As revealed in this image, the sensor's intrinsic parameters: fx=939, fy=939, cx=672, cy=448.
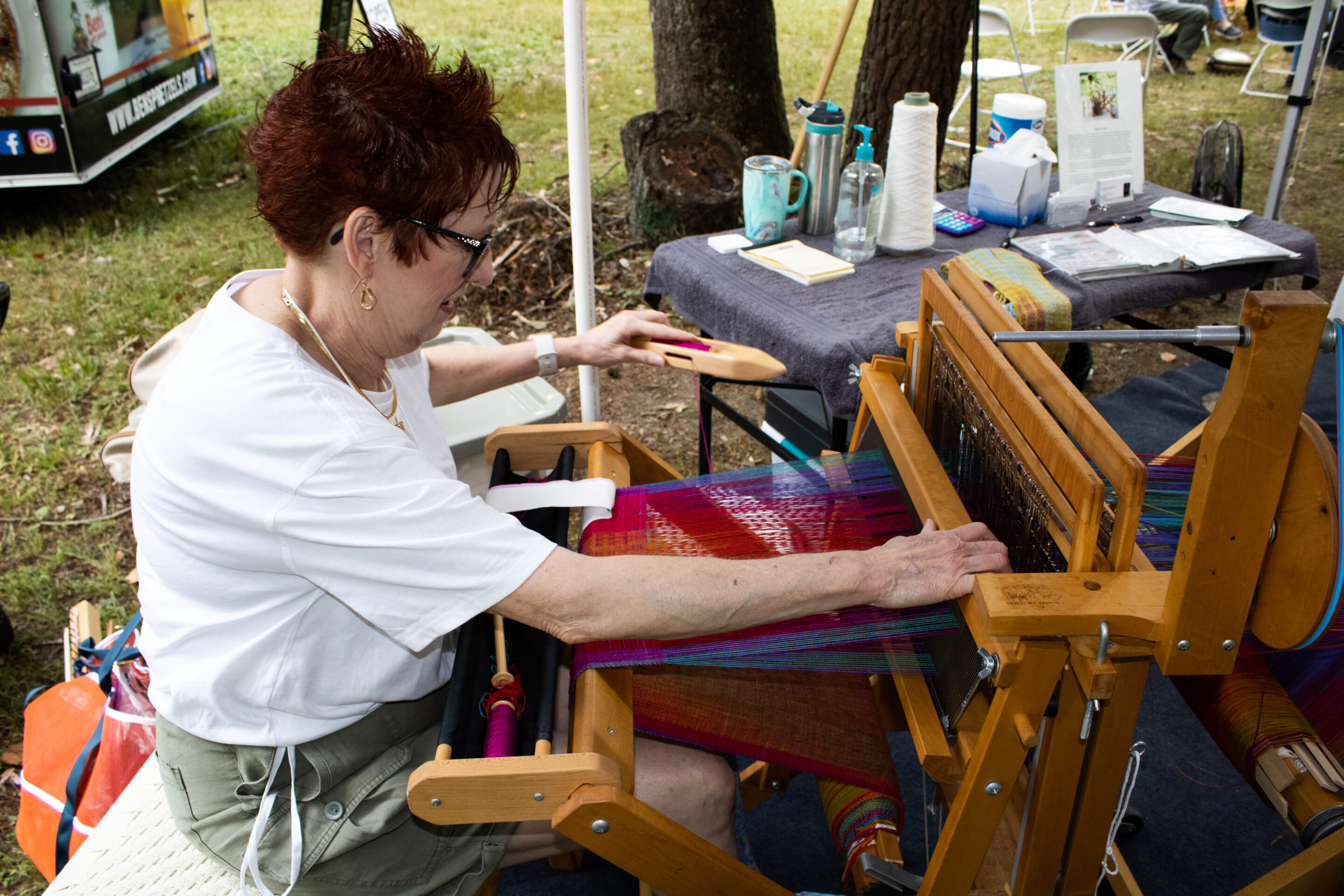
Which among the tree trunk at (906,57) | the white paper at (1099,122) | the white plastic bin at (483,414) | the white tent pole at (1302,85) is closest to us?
the white plastic bin at (483,414)

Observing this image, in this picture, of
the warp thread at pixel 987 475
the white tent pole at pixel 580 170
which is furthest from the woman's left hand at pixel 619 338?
the warp thread at pixel 987 475

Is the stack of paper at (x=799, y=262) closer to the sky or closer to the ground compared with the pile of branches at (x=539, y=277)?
closer to the sky

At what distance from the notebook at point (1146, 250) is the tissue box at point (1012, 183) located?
0.13 metres

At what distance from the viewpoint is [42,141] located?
5.22m

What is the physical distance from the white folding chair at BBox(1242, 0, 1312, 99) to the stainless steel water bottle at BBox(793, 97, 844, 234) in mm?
6239

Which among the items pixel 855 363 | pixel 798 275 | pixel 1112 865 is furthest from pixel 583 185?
pixel 1112 865

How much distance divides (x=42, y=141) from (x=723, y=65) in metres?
3.80

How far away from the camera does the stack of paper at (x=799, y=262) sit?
253cm

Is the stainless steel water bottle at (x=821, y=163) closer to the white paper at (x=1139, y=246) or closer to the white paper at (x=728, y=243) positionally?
the white paper at (x=728, y=243)

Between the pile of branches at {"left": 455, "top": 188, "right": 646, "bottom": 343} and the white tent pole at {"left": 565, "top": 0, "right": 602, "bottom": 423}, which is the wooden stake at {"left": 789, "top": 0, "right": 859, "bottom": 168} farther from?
the pile of branches at {"left": 455, "top": 188, "right": 646, "bottom": 343}

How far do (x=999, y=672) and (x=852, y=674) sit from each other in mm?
562

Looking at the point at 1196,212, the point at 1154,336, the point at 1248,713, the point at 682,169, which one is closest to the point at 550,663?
the point at 1154,336

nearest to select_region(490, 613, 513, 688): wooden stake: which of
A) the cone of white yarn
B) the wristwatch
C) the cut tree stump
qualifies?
the wristwatch

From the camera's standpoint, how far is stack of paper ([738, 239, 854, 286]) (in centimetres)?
253
